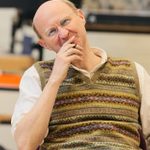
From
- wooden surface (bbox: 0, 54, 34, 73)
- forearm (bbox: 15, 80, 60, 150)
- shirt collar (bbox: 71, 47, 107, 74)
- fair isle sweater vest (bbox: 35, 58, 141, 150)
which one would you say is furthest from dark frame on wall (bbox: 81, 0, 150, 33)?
forearm (bbox: 15, 80, 60, 150)

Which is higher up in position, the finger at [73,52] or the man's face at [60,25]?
the man's face at [60,25]

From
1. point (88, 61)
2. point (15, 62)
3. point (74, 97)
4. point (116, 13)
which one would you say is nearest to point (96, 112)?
point (74, 97)

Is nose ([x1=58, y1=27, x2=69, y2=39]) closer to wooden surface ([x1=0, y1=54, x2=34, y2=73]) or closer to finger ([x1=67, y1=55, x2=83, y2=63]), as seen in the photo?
finger ([x1=67, y1=55, x2=83, y2=63])

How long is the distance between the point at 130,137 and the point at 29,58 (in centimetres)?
185

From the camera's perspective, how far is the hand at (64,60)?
1.65m

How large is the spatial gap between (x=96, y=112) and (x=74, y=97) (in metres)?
0.10

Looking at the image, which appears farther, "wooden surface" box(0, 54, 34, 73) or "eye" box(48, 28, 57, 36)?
"wooden surface" box(0, 54, 34, 73)

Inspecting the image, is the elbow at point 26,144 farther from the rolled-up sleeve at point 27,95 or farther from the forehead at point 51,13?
the forehead at point 51,13

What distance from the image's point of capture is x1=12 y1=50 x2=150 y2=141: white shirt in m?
1.69

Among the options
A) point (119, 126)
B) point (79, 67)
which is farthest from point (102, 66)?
point (119, 126)

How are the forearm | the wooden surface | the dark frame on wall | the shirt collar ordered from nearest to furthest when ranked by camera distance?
the forearm → the shirt collar → the wooden surface → the dark frame on wall

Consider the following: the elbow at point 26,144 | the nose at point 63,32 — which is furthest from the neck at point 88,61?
the elbow at point 26,144

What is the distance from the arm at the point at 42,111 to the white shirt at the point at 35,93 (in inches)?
2.0

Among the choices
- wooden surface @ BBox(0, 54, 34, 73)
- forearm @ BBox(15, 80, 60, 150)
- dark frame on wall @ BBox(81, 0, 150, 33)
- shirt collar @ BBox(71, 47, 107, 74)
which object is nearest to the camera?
forearm @ BBox(15, 80, 60, 150)
